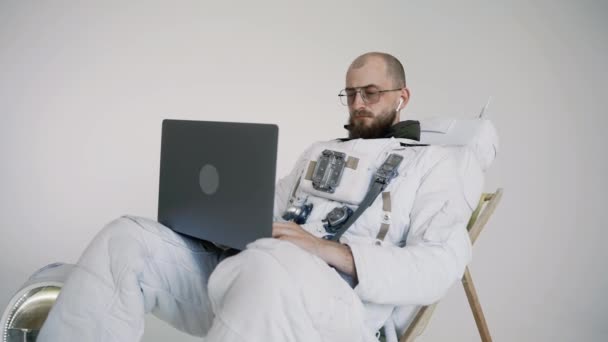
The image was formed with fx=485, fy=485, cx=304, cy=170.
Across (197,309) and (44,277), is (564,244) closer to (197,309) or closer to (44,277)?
(197,309)

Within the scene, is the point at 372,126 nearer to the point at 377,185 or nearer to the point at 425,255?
the point at 377,185

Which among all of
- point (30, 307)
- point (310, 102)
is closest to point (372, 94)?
point (30, 307)

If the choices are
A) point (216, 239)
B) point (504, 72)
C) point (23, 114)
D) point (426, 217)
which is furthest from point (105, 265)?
point (504, 72)

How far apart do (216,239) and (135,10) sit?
245cm

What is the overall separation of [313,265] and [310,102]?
8.03 ft

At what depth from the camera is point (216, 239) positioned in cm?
128

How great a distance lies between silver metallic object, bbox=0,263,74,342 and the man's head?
1.15 metres

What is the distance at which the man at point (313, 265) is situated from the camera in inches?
38.2

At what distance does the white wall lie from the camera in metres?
2.73

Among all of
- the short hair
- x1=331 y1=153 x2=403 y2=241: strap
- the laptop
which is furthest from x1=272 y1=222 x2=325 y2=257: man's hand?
the short hair

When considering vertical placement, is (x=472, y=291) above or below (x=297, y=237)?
below

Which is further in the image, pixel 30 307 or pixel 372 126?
pixel 372 126

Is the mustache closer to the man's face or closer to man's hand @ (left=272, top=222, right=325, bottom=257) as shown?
the man's face

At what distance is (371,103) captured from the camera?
189 cm
